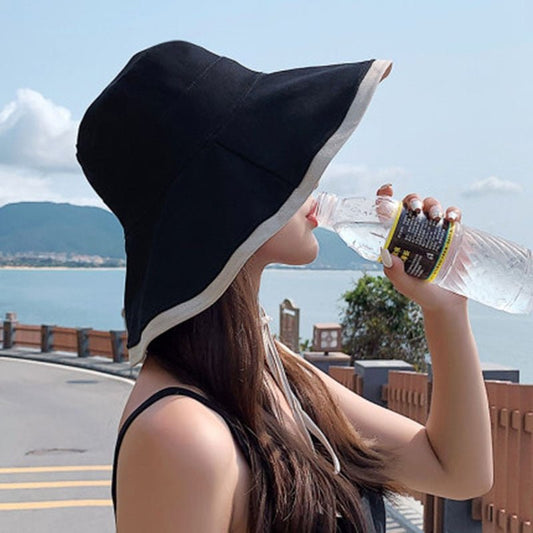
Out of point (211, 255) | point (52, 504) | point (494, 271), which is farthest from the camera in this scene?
point (52, 504)

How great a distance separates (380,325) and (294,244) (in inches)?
607

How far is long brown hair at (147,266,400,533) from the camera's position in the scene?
126 cm

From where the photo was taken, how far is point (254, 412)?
52.6 inches

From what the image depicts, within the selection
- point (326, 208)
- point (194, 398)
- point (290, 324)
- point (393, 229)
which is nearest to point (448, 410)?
point (393, 229)

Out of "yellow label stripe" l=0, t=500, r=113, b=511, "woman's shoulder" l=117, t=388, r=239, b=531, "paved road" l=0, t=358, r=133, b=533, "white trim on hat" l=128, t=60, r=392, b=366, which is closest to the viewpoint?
"woman's shoulder" l=117, t=388, r=239, b=531

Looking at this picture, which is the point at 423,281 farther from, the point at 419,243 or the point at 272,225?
the point at 272,225

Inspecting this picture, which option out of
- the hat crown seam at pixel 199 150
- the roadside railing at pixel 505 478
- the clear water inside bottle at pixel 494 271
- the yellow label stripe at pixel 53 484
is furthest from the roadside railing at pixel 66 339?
the hat crown seam at pixel 199 150

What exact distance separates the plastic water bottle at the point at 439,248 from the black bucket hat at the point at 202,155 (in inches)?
9.7

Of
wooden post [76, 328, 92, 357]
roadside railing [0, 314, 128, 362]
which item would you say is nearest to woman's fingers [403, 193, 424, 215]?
roadside railing [0, 314, 128, 362]

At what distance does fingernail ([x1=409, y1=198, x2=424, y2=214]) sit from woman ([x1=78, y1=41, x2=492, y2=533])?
349mm

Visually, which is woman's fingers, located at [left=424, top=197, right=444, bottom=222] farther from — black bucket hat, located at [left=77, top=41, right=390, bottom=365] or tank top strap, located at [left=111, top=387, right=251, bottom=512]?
tank top strap, located at [left=111, top=387, right=251, bottom=512]

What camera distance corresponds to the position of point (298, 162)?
126 cm

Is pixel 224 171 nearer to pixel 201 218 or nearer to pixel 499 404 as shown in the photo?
pixel 201 218

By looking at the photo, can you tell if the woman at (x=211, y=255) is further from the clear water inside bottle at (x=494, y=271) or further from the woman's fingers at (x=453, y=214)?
the clear water inside bottle at (x=494, y=271)
